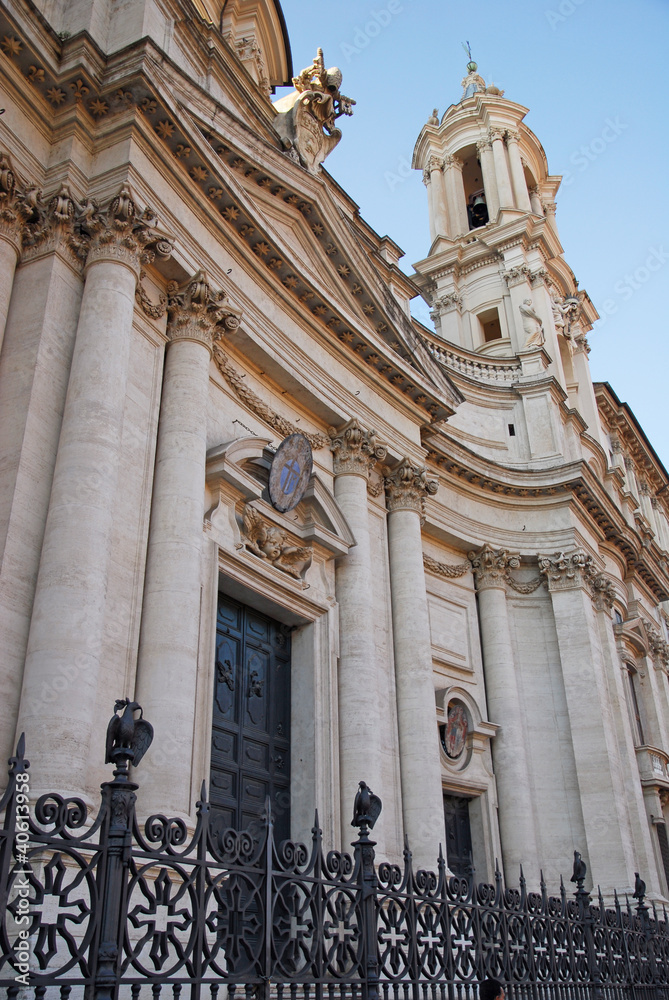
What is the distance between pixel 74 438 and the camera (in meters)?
8.75

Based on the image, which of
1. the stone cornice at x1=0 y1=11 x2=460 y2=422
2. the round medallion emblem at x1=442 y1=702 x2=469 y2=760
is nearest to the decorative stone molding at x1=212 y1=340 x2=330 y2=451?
the stone cornice at x1=0 y1=11 x2=460 y2=422

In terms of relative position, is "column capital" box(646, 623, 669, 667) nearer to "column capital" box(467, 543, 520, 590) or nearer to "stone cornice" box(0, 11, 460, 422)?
"column capital" box(467, 543, 520, 590)

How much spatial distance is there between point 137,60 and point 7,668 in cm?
684

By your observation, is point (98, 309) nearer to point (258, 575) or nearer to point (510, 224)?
point (258, 575)

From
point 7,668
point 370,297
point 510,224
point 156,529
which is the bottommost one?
point 7,668

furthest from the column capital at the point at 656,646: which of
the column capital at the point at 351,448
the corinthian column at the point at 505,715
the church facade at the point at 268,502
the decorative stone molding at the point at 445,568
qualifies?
the column capital at the point at 351,448

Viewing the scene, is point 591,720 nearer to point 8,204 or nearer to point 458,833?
point 458,833

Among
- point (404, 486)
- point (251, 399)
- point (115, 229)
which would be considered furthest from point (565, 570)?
point (115, 229)

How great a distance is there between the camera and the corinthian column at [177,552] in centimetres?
874

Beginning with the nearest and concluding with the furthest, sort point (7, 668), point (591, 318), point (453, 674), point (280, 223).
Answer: point (7, 668) < point (280, 223) < point (453, 674) < point (591, 318)

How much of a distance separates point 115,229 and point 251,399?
350cm

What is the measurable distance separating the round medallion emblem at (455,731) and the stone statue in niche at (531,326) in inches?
387

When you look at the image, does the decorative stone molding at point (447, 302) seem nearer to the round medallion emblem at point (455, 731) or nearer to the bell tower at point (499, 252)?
the bell tower at point (499, 252)

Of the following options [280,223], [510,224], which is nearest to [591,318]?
[510,224]
